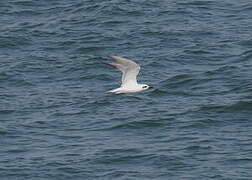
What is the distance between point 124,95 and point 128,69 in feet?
25.2

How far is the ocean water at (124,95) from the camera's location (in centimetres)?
3662

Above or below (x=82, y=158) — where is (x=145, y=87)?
above

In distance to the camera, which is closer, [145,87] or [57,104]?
[145,87]

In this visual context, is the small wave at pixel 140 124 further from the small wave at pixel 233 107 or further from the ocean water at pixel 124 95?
the small wave at pixel 233 107

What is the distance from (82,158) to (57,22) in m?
14.0

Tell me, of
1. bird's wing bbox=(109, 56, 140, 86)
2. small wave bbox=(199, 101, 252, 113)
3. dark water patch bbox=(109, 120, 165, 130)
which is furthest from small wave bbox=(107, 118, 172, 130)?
bird's wing bbox=(109, 56, 140, 86)

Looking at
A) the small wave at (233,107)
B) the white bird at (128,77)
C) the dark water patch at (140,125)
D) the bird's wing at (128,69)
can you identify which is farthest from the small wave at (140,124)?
the bird's wing at (128,69)

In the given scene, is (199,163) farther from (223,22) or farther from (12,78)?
(223,22)

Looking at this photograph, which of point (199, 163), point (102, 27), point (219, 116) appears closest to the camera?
point (199, 163)

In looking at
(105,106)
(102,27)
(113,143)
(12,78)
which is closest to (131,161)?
(113,143)

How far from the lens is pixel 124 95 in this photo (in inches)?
1703

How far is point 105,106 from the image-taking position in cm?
4138

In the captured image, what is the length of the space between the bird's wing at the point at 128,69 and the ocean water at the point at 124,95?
8.62ft

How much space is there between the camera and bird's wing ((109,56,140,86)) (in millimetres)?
34656
